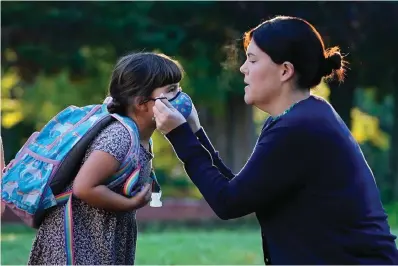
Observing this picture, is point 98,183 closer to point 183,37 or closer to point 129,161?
point 129,161

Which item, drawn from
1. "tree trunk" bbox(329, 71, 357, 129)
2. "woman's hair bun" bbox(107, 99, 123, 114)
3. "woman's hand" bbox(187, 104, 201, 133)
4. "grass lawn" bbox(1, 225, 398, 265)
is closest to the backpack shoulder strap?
"woman's hair bun" bbox(107, 99, 123, 114)

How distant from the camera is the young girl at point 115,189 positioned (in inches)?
143

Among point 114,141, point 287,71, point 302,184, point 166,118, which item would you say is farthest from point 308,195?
point 114,141

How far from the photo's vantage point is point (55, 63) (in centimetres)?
1711

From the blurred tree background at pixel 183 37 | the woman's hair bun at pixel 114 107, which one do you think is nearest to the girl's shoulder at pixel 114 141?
the woman's hair bun at pixel 114 107

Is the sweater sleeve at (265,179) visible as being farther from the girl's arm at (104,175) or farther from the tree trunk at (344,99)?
the tree trunk at (344,99)

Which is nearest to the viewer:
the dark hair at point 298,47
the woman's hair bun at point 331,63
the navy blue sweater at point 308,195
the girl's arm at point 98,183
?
the navy blue sweater at point 308,195

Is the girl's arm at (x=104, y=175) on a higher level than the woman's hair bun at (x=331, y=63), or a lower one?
lower

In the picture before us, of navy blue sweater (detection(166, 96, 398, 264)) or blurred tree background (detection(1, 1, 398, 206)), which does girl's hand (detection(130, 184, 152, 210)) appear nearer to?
navy blue sweater (detection(166, 96, 398, 264))

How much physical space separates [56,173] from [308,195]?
1.06 metres

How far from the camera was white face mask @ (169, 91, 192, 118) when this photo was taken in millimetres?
3764

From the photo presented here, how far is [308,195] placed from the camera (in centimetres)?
322

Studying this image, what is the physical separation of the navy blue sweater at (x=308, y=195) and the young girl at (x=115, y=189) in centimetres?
52

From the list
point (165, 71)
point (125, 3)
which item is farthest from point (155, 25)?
point (165, 71)
